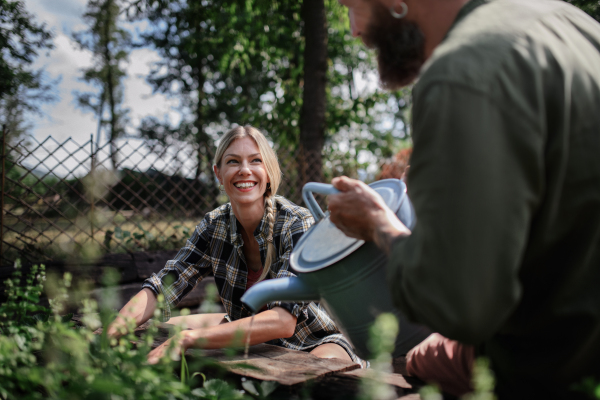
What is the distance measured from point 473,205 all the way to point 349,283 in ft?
1.46

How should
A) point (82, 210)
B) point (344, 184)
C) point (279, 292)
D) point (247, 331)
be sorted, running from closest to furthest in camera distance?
point (344, 184) → point (279, 292) → point (247, 331) → point (82, 210)

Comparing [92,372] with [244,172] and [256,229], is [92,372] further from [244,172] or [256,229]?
[244,172]

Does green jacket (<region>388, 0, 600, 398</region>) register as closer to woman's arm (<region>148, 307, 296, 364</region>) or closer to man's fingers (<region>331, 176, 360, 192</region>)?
man's fingers (<region>331, 176, 360, 192</region>)

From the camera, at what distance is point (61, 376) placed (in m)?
0.85

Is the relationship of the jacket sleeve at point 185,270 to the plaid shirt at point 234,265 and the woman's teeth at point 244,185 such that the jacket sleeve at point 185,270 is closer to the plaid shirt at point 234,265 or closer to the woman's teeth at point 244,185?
the plaid shirt at point 234,265

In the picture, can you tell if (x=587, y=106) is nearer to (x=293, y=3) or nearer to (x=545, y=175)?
(x=545, y=175)

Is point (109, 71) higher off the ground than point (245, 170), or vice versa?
point (109, 71)

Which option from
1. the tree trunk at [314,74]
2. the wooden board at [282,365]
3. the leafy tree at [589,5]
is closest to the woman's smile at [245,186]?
the wooden board at [282,365]

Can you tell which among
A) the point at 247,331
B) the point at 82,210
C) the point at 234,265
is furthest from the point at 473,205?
the point at 82,210

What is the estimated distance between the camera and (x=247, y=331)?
5.32 ft

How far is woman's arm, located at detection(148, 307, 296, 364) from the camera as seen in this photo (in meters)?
1.50

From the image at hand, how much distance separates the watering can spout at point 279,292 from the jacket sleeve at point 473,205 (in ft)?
1.41

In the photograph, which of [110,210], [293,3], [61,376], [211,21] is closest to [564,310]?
[61,376]

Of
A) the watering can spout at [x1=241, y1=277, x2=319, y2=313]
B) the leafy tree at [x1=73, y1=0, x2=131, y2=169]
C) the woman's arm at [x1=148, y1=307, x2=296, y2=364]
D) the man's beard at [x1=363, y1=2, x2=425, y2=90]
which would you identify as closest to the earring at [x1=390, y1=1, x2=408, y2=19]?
the man's beard at [x1=363, y1=2, x2=425, y2=90]
